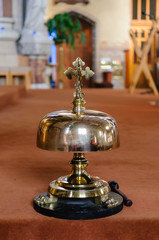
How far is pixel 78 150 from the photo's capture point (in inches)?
41.4

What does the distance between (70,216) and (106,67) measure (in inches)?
409

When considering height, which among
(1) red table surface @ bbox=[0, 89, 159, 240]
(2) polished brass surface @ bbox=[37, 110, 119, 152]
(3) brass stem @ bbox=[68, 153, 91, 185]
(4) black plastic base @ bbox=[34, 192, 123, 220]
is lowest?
(1) red table surface @ bbox=[0, 89, 159, 240]

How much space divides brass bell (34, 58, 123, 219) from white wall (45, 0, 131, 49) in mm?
10073

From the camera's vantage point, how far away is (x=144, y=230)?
1003 mm

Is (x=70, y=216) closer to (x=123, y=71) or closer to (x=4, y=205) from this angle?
(x=4, y=205)

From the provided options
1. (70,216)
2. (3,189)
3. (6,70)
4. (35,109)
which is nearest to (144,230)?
(70,216)

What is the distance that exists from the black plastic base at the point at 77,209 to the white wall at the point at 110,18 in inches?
402

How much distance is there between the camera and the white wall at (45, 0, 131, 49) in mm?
10883

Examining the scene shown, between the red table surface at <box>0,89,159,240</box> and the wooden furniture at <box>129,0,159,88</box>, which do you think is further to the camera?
the wooden furniture at <box>129,0,159,88</box>

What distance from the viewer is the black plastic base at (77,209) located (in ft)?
3.29

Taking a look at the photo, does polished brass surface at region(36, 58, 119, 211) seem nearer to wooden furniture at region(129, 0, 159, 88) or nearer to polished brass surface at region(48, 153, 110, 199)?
polished brass surface at region(48, 153, 110, 199)

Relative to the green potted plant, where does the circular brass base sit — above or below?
below

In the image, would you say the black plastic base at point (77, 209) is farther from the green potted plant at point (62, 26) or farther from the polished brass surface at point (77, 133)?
the green potted plant at point (62, 26)

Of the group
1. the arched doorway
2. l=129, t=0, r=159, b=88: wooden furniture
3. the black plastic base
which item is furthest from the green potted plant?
the black plastic base
